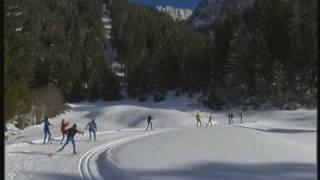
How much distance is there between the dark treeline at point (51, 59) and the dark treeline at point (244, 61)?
1048 cm

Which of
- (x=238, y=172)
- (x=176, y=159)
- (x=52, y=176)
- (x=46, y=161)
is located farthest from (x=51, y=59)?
(x=238, y=172)

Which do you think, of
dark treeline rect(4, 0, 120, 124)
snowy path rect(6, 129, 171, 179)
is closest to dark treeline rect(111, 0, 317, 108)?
dark treeline rect(4, 0, 120, 124)

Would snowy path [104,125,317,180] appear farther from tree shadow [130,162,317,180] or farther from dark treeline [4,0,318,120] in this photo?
dark treeline [4,0,318,120]

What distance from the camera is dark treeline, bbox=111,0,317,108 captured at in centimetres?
8088

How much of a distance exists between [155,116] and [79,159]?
179 feet

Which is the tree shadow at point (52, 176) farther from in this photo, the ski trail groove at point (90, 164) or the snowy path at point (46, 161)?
the ski trail groove at point (90, 164)

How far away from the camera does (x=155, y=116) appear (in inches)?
3140

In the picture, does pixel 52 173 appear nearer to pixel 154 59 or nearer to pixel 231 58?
pixel 231 58

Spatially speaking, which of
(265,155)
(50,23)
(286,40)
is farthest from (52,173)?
(50,23)

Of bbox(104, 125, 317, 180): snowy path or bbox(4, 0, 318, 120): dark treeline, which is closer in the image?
bbox(104, 125, 317, 180): snowy path

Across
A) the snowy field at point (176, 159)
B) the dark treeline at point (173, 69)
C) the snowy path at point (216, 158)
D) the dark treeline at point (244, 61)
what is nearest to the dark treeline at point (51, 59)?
the dark treeline at point (173, 69)

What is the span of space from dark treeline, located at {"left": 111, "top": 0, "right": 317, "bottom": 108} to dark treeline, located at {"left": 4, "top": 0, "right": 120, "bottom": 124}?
10.5m

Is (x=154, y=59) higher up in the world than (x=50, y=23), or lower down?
lower down

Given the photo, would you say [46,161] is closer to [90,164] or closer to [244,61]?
[90,164]
